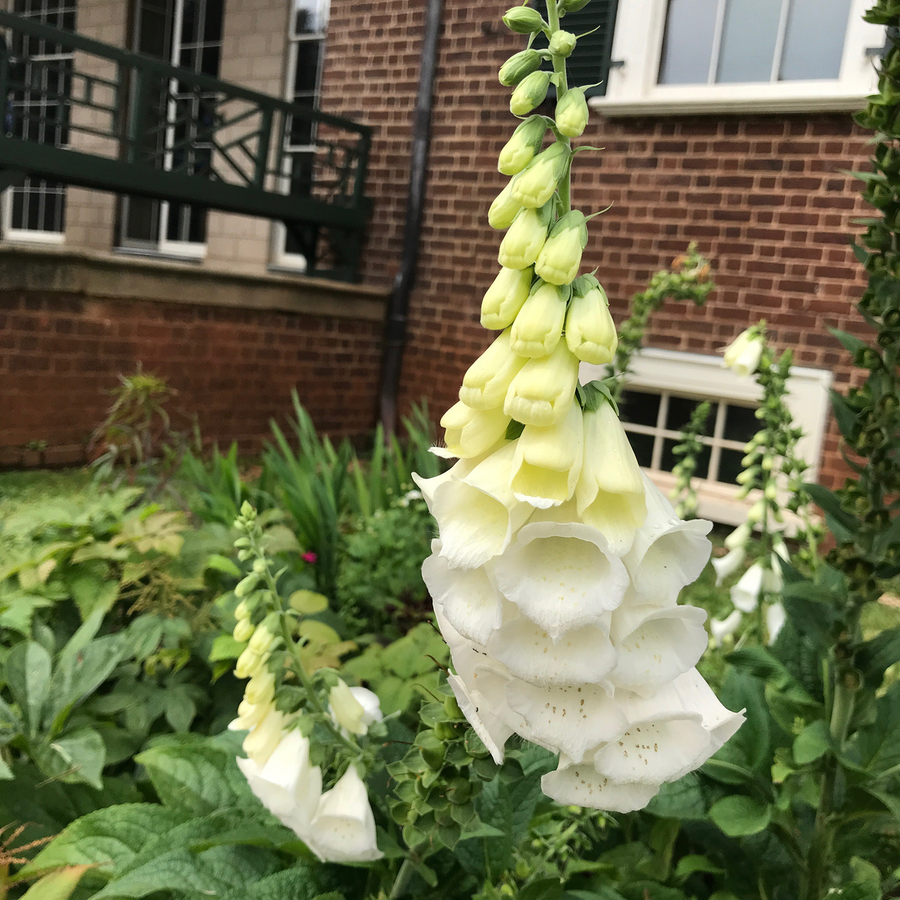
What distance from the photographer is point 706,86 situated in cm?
345

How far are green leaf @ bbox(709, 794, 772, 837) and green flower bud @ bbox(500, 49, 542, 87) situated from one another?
89 cm

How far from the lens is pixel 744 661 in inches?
43.4

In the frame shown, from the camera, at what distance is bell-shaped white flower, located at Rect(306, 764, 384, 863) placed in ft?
2.83

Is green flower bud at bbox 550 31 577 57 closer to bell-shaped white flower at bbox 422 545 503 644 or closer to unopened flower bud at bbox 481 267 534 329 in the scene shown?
unopened flower bud at bbox 481 267 534 329

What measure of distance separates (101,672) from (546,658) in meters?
1.18

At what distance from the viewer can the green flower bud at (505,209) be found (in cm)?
57

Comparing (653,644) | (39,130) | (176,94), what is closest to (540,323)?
(653,644)

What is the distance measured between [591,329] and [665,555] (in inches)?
7.1

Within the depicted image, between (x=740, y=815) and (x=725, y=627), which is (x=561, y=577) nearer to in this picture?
(x=740, y=815)

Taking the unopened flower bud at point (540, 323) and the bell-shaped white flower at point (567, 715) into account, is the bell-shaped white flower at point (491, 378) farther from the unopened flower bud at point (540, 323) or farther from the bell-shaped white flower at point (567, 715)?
the bell-shaped white flower at point (567, 715)

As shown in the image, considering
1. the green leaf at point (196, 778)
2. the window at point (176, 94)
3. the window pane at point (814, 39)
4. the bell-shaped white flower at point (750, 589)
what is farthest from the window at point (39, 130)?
the bell-shaped white flower at point (750, 589)

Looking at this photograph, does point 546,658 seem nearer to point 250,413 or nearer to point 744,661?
point 744,661

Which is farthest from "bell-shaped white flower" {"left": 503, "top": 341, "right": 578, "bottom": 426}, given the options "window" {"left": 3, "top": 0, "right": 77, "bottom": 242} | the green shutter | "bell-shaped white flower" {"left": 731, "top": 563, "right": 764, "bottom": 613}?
"window" {"left": 3, "top": 0, "right": 77, "bottom": 242}

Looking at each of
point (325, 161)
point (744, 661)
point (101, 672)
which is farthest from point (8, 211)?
point (744, 661)
